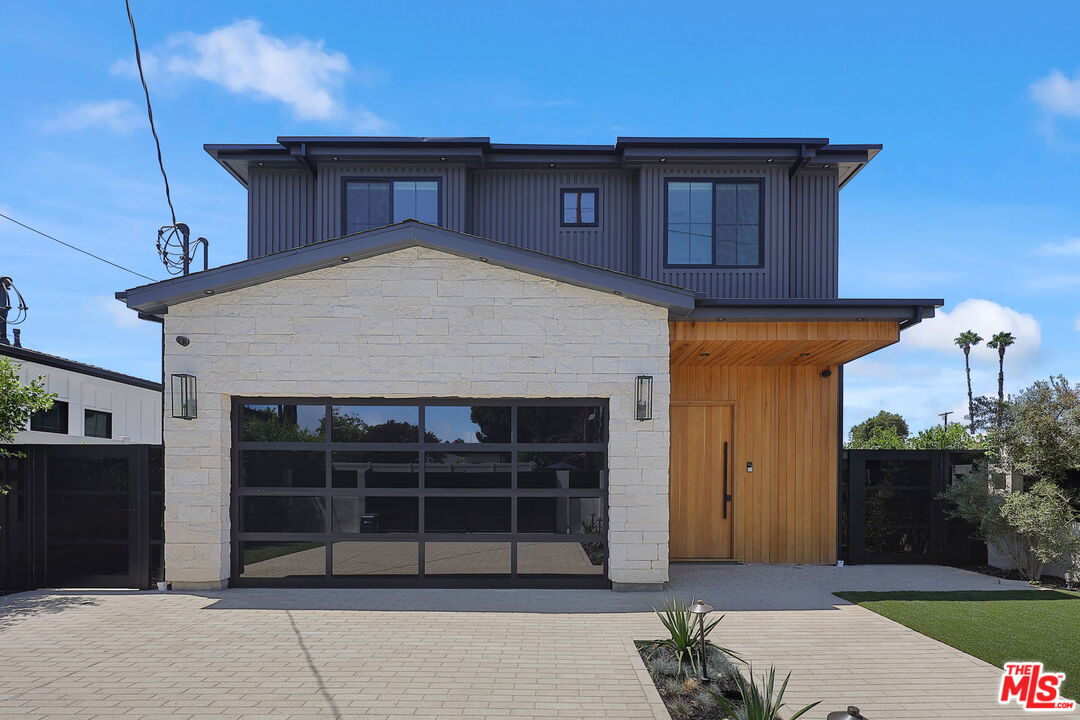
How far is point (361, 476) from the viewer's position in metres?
9.73

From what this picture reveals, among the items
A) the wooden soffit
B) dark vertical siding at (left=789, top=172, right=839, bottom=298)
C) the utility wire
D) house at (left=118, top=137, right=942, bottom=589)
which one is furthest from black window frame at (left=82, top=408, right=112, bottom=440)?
dark vertical siding at (left=789, top=172, right=839, bottom=298)

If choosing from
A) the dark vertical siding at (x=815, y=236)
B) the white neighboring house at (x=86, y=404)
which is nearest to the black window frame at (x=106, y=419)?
the white neighboring house at (x=86, y=404)

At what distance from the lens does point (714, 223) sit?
12.5 meters

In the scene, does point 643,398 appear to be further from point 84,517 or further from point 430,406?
point 84,517

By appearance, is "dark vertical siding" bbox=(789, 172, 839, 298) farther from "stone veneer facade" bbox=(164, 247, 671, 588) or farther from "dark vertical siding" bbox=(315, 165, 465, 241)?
"dark vertical siding" bbox=(315, 165, 465, 241)

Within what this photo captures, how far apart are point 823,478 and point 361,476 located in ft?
24.4

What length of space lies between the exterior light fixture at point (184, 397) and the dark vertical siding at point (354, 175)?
4066mm

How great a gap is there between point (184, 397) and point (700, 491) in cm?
790

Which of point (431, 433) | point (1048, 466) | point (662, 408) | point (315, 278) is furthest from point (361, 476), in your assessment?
point (1048, 466)

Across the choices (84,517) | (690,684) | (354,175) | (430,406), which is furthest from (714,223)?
(84,517)

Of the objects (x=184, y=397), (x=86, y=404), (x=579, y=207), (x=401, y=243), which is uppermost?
(x=579, y=207)

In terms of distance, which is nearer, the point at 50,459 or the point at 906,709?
the point at 906,709

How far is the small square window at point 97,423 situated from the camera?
16891mm

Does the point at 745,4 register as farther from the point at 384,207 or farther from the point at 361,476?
the point at 361,476
